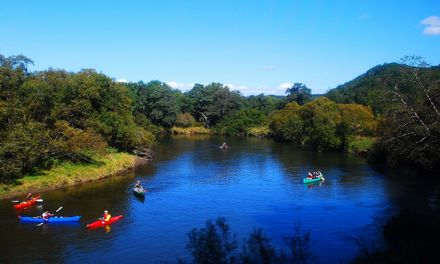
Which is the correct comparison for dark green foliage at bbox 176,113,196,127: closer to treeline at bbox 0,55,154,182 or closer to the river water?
the river water

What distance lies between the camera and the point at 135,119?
71062 mm

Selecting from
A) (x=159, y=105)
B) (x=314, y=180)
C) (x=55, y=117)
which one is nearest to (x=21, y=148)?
(x=55, y=117)

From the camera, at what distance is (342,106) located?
254ft

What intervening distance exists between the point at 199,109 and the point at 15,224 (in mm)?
90646

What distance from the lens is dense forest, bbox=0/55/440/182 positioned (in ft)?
89.9

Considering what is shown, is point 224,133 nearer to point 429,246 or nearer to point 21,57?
point 21,57

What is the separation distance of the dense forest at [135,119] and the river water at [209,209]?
158 inches

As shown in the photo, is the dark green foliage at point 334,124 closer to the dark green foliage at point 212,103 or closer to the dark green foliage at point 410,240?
the dark green foliage at point 212,103

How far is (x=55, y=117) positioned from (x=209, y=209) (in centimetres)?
1921

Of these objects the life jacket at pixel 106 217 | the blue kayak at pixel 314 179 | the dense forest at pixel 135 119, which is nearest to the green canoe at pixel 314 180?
the blue kayak at pixel 314 179

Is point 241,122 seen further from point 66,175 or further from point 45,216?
point 45,216

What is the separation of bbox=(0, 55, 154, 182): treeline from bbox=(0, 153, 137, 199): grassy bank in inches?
35.6

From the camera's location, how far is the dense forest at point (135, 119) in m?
27.4

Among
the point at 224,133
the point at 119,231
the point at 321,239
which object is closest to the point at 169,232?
the point at 119,231
